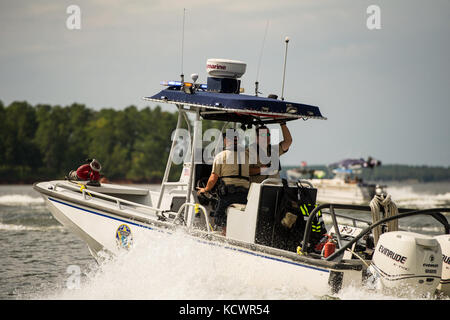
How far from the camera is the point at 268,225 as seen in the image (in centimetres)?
750

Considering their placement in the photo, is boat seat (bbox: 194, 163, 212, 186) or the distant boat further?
the distant boat

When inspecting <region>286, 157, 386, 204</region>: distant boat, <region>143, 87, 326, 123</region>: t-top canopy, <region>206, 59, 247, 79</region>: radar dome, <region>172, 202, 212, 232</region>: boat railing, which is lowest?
<region>286, 157, 386, 204</region>: distant boat

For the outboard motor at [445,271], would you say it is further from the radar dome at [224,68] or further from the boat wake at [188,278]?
the radar dome at [224,68]

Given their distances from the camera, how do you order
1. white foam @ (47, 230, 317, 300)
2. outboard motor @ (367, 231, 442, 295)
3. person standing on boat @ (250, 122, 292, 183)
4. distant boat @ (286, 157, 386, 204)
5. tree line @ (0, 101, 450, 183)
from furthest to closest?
tree line @ (0, 101, 450, 183)
distant boat @ (286, 157, 386, 204)
person standing on boat @ (250, 122, 292, 183)
white foam @ (47, 230, 317, 300)
outboard motor @ (367, 231, 442, 295)

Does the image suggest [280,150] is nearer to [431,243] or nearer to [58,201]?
[431,243]

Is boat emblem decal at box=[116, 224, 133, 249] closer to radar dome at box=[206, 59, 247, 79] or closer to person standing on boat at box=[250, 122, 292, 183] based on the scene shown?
person standing on boat at box=[250, 122, 292, 183]

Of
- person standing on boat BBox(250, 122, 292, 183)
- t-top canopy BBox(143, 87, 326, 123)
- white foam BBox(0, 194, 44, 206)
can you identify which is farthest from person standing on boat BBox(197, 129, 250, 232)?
white foam BBox(0, 194, 44, 206)

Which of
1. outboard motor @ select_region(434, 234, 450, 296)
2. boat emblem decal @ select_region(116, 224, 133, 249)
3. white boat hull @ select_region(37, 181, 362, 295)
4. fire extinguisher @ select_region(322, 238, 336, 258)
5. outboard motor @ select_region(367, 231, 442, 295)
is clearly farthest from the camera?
boat emblem decal @ select_region(116, 224, 133, 249)

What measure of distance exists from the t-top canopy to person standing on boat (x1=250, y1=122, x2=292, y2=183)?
0.21 m

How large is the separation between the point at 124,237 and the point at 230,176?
1761 millimetres

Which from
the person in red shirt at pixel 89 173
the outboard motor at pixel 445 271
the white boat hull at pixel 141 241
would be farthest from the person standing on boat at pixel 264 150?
the person in red shirt at pixel 89 173

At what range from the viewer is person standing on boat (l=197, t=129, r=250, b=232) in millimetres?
8055

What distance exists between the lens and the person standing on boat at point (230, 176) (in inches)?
317

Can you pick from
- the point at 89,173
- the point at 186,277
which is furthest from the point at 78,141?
the point at 186,277
